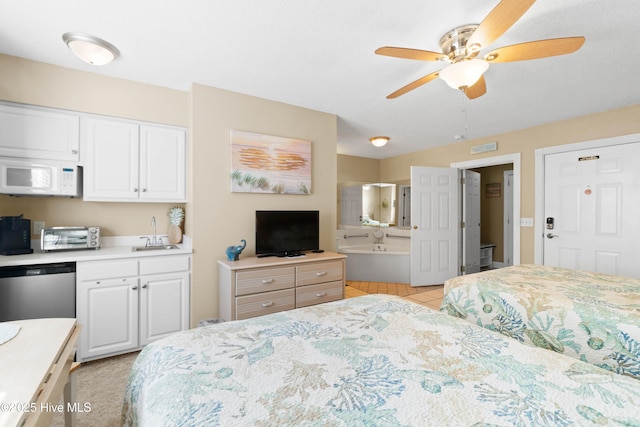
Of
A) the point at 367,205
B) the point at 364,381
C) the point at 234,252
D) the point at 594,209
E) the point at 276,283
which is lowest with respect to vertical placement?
the point at 276,283

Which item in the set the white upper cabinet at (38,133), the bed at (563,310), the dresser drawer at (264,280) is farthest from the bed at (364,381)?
the white upper cabinet at (38,133)

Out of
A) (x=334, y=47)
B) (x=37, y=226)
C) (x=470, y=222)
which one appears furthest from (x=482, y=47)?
(x=470, y=222)

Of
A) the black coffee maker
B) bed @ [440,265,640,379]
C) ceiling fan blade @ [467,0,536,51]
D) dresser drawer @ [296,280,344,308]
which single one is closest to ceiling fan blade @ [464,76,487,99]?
ceiling fan blade @ [467,0,536,51]

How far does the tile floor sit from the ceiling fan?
9.15ft

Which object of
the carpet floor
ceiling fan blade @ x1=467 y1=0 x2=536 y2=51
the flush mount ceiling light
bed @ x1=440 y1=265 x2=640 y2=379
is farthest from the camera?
the flush mount ceiling light

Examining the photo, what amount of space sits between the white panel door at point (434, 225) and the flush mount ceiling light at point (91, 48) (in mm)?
4001

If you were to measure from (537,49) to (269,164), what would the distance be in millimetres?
2352

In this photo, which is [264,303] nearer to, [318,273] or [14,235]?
[318,273]

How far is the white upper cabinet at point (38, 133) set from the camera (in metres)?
2.25

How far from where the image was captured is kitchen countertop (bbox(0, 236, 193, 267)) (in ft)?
6.90

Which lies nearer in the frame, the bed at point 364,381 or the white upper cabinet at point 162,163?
the bed at point 364,381

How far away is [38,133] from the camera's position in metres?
2.34

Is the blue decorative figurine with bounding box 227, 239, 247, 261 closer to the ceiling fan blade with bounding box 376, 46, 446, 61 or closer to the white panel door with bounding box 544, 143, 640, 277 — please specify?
the ceiling fan blade with bounding box 376, 46, 446, 61

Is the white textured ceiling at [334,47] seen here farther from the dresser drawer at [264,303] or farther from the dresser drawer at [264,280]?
the dresser drawer at [264,303]
